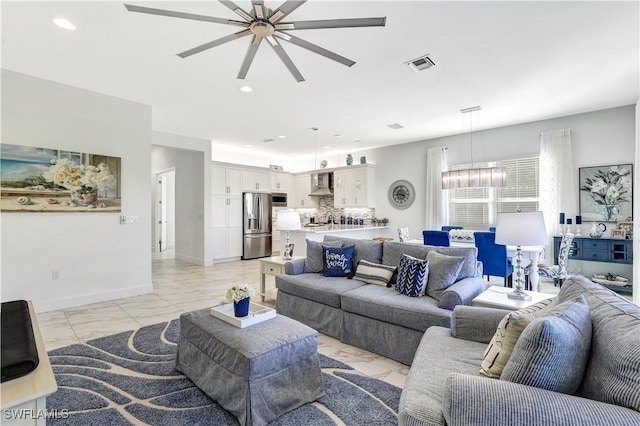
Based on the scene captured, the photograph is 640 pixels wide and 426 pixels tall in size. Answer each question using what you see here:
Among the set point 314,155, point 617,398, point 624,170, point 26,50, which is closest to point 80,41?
point 26,50

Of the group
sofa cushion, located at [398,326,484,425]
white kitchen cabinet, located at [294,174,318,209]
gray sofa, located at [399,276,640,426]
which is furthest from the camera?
white kitchen cabinet, located at [294,174,318,209]

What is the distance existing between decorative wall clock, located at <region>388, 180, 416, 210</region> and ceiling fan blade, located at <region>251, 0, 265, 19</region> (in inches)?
223

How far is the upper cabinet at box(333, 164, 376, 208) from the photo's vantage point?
7.76 m

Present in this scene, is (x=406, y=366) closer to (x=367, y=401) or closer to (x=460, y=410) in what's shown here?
(x=367, y=401)

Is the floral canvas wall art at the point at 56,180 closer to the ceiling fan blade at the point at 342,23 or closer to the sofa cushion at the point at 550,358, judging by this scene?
the ceiling fan blade at the point at 342,23

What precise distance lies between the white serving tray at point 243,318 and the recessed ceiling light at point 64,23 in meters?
2.77

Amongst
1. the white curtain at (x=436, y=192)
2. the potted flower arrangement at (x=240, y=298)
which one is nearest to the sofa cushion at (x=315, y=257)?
the potted flower arrangement at (x=240, y=298)

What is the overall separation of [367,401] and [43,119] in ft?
15.7

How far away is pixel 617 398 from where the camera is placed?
98 cm

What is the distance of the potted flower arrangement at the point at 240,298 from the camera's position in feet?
7.04

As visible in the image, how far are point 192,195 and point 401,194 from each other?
5080 mm

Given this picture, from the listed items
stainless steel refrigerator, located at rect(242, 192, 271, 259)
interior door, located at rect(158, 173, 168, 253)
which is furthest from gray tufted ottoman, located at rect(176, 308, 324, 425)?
interior door, located at rect(158, 173, 168, 253)

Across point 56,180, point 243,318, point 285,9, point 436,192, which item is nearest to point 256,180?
point 436,192

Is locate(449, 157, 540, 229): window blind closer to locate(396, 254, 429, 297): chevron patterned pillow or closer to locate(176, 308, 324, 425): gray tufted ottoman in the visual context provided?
locate(396, 254, 429, 297): chevron patterned pillow
